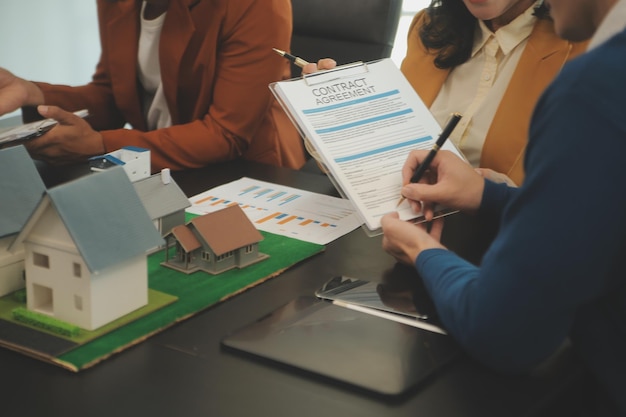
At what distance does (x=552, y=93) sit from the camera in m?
0.80

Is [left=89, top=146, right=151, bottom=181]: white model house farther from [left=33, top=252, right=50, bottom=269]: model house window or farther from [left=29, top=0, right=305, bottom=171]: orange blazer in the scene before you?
[left=29, top=0, right=305, bottom=171]: orange blazer

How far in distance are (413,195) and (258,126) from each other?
74 cm

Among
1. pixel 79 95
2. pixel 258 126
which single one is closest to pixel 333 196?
pixel 258 126

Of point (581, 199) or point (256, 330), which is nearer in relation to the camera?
point (581, 199)

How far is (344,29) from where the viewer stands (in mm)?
2311

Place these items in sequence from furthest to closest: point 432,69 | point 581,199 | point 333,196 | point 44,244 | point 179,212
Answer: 1. point 432,69
2. point 333,196
3. point 179,212
4. point 44,244
5. point 581,199

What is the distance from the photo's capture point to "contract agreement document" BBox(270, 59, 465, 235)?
1256mm

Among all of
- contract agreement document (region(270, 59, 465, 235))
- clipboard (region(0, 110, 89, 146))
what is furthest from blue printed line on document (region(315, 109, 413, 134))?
clipboard (region(0, 110, 89, 146))

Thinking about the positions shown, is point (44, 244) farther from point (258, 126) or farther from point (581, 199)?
point (258, 126)

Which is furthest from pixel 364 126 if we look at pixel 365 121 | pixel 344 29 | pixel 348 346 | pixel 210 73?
pixel 344 29

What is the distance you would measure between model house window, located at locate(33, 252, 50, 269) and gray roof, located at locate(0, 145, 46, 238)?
0.06 metres

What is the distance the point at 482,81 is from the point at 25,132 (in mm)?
966

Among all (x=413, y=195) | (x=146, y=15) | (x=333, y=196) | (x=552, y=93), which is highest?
(x=552, y=93)

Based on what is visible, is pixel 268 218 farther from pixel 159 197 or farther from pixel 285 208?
pixel 159 197
